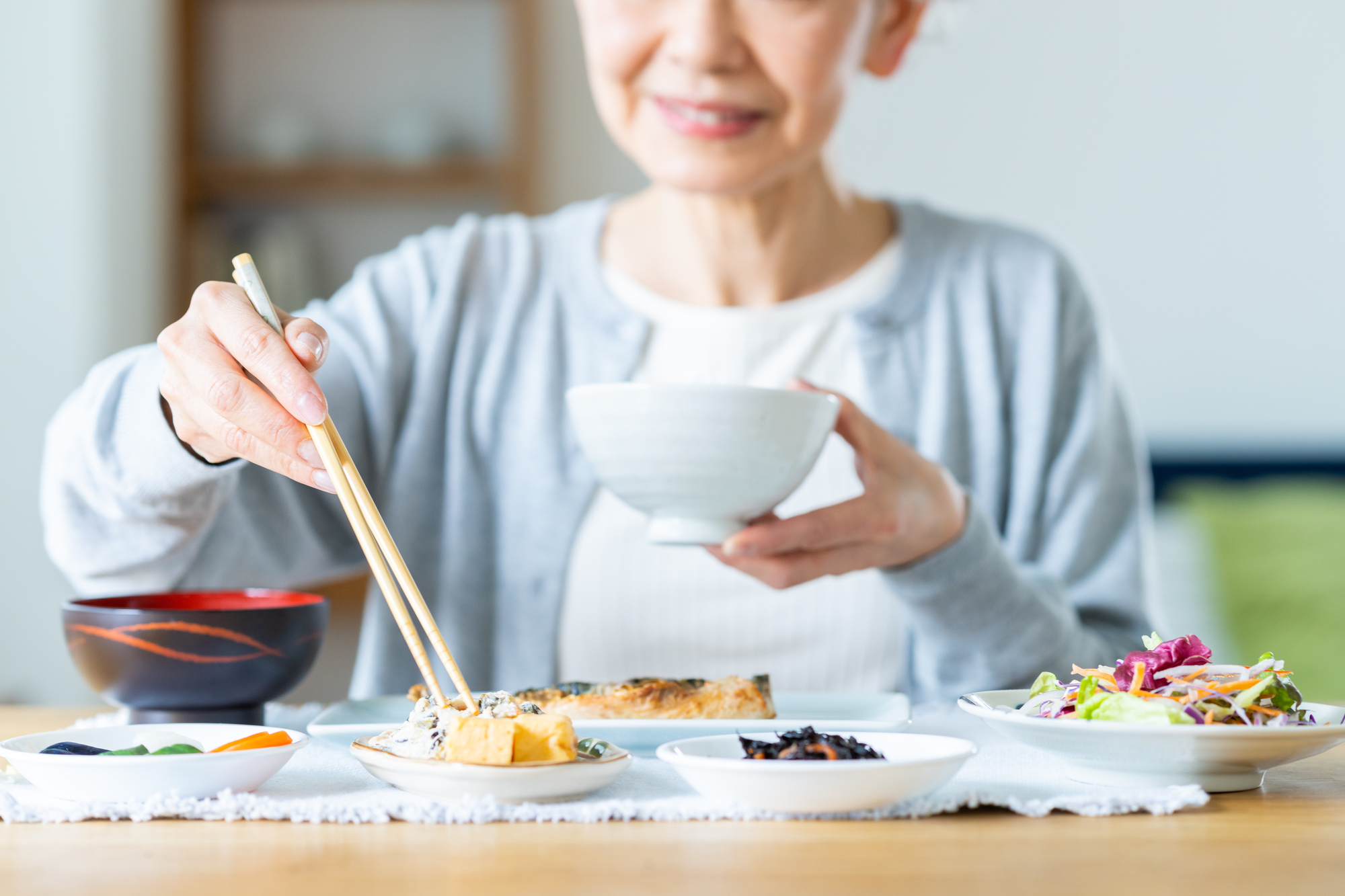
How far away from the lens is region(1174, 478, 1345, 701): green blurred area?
3.07 meters

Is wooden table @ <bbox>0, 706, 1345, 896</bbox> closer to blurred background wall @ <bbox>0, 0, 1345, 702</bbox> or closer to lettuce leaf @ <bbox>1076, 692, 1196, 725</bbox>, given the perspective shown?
lettuce leaf @ <bbox>1076, 692, 1196, 725</bbox>

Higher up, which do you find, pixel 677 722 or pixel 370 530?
pixel 370 530

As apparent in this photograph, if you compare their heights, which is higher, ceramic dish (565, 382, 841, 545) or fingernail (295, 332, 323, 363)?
fingernail (295, 332, 323, 363)

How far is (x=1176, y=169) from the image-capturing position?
12.3 ft

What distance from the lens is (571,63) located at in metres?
3.61

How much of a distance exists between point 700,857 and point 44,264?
2.54 meters

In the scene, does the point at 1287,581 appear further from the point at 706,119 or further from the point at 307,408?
the point at 307,408

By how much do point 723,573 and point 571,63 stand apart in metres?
2.62

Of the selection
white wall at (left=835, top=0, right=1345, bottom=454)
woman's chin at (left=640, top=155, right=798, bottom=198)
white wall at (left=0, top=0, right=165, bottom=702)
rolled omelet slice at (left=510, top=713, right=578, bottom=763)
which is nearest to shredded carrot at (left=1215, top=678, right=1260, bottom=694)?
rolled omelet slice at (left=510, top=713, right=578, bottom=763)

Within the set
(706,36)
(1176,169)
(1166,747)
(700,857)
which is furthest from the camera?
(1176,169)

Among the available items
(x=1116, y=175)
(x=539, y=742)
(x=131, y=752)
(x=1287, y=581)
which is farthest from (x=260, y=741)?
(x=1116, y=175)

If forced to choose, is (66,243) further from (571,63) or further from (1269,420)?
(1269,420)

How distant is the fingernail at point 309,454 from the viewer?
778 millimetres

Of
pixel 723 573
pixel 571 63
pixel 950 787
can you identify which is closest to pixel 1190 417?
pixel 571 63
